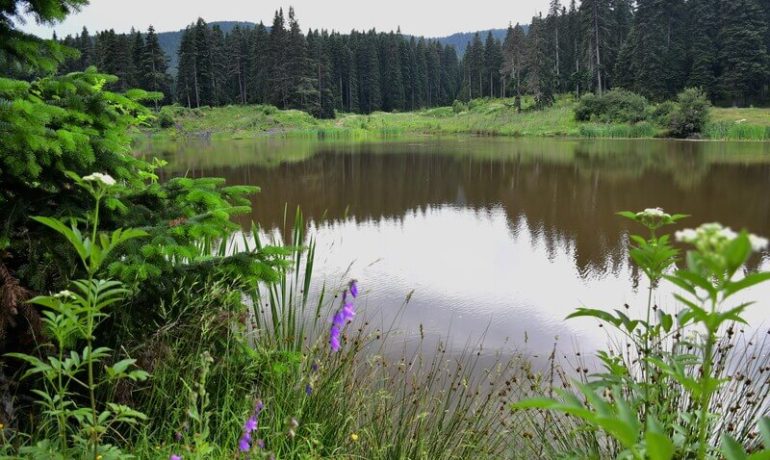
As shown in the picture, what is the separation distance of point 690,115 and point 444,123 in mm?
25620

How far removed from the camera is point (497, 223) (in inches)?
477

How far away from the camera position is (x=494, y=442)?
10.4 ft

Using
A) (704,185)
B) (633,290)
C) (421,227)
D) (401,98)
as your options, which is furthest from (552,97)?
(633,290)

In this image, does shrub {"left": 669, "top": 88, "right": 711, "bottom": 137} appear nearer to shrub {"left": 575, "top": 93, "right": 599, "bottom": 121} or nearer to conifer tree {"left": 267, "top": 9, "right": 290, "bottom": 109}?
shrub {"left": 575, "top": 93, "right": 599, "bottom": 121}

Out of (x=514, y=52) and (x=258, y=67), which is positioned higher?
(x=258, y=67)

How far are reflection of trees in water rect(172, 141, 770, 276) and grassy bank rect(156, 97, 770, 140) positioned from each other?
15.5m

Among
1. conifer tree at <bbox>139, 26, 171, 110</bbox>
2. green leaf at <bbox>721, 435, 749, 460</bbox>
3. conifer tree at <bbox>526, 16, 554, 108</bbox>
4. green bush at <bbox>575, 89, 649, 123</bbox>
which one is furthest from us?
conifer tree at <bbox>139, 26, 171, 110</bbox>

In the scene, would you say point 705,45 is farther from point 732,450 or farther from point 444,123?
point 732,450

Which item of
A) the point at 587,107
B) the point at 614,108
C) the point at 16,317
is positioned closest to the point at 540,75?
the point at 587,107

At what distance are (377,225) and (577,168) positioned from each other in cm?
1179

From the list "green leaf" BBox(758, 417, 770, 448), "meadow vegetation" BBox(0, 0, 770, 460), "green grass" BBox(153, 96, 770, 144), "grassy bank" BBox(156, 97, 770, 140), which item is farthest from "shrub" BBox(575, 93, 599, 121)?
"green leaf" BBox(758, 417, 770, 448)

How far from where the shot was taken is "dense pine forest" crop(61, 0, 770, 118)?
152 ft

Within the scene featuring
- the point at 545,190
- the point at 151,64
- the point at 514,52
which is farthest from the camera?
the point at 151,64

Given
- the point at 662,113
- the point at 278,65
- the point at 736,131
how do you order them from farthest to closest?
the point at 278,65 → the point at 662,113 → the point at 736,131
